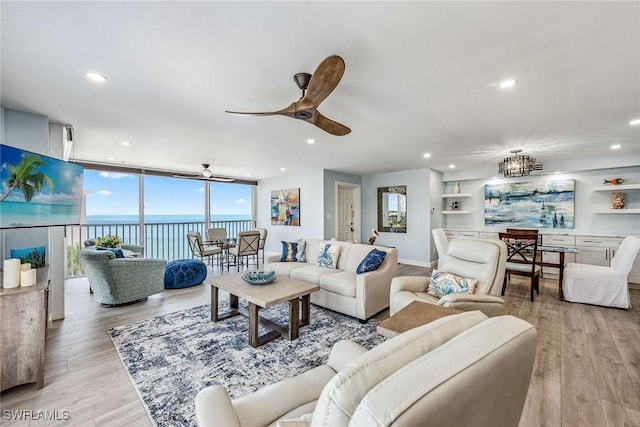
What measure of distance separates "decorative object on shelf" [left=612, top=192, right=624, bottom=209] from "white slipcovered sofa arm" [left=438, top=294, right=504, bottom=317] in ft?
16.2

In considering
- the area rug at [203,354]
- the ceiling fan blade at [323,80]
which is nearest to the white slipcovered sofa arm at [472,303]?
the area rug at [203,354]

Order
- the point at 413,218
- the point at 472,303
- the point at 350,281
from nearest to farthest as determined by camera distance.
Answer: the point at 472,303 → the point at 350,281 → the point at 413,218

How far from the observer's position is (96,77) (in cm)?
210

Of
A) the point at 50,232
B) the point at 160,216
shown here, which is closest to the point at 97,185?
the point at 160,216

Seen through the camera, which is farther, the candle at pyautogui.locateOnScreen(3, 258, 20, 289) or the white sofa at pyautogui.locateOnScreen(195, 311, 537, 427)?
the candle at pyautogui.locateOnScreen(3, 258, 20, 289)

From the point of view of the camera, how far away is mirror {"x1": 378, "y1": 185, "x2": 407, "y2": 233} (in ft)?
21.6

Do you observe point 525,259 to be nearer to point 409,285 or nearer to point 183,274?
point 409,285

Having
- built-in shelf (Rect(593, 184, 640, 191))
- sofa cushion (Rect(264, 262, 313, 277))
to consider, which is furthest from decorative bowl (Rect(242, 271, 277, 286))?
built-in shelf (Rect(593, 184, 640, 191))

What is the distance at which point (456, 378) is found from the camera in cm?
60

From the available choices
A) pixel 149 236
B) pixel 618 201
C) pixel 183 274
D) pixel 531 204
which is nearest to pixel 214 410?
pixel 183 274

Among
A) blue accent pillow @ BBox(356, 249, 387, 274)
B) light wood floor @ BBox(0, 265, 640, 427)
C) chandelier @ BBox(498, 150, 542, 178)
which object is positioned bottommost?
light wood floor @ BBox(0, 265, 640, 427)

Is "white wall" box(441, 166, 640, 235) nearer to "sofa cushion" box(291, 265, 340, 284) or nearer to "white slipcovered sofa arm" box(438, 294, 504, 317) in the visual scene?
"white slipcovered sofa arm" box(438, 294, 504, 317)

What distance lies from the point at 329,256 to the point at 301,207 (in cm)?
320

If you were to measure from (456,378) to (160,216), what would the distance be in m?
7.30
